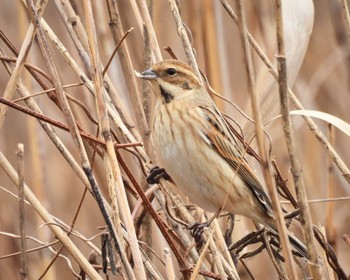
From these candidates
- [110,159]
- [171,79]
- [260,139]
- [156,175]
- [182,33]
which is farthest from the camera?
[171,79]

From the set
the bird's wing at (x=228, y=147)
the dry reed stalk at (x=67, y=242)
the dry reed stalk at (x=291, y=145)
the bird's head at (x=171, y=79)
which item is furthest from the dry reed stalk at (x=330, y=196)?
the dry reed stalk at (x=67, y=242)

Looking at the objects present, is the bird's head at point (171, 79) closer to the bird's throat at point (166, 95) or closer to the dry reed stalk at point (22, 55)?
the bird's throat at point (166, 95)

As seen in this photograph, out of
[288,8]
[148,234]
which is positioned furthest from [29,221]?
[288,8]

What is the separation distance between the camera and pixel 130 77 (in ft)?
7.00

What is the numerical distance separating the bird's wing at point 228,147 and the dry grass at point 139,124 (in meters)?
Result: 0.07

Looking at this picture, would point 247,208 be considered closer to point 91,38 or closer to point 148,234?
point 148,234

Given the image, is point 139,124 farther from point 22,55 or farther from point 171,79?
point 22,55

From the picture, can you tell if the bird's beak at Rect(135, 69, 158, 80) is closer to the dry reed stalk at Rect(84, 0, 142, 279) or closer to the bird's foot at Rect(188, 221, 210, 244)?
the bird's foot at Rect(188, 221, 210, 244)

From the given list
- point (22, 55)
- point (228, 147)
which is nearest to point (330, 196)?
point (228, 147)

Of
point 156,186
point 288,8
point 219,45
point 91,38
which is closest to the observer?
point 91,38

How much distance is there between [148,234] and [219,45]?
0.66m

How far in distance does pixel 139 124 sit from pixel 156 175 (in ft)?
0.58

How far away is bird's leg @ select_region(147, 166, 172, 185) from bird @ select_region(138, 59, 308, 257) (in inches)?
0.7

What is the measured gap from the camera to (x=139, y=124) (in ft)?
7.26
